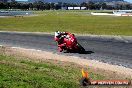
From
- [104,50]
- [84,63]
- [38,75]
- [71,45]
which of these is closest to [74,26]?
[104,50]

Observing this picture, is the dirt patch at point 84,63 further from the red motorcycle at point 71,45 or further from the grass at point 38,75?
the red motorcycle at point 71,45

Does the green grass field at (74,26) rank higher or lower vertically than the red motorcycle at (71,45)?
lower

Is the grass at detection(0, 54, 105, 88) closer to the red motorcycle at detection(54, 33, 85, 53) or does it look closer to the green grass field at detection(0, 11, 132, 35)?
the red motorcycle at detection(54, 33, 85, 53)

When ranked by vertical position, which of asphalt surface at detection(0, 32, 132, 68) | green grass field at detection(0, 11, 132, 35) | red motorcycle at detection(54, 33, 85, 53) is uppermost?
red motorcycle at detection(54, 33, 85, 53)

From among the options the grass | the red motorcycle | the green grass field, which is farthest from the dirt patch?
the green grass field

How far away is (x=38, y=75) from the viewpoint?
13609 millimetres

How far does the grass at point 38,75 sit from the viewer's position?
1190cm

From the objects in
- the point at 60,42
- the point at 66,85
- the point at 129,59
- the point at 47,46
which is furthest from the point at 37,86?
the point at 47,46

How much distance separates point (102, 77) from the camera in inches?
549

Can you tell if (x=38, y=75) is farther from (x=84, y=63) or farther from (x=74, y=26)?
(x=74, y=26)

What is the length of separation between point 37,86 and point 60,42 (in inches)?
443

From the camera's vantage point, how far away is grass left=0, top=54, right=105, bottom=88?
39.0ft

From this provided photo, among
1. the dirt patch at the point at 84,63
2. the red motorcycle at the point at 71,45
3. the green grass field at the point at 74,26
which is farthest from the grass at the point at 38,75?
the green grass field at the point at 74,26

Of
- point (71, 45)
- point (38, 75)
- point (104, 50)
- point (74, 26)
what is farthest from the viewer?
point (74, 26)
